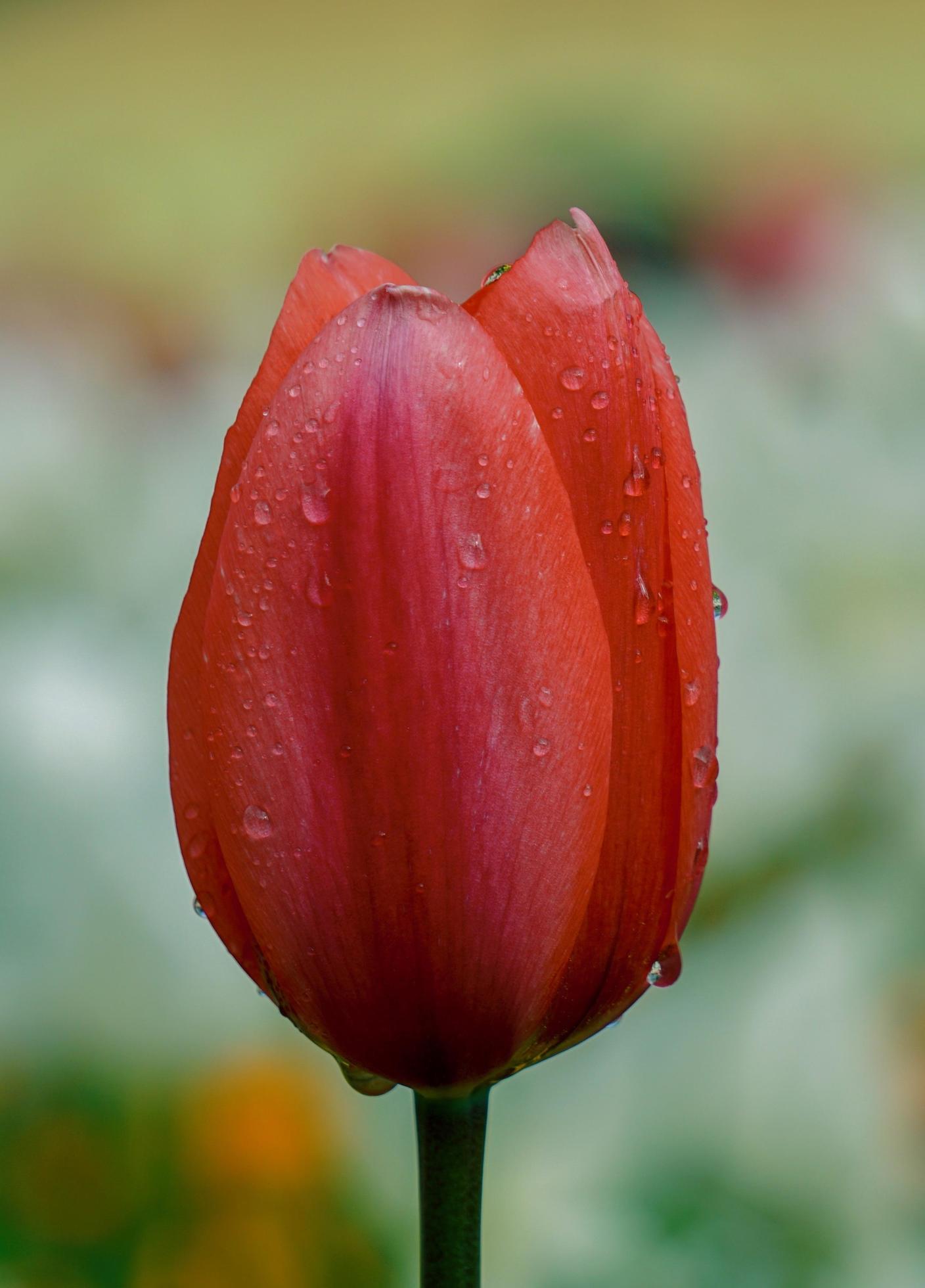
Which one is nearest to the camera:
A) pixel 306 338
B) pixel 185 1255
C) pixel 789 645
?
pixel 306 338

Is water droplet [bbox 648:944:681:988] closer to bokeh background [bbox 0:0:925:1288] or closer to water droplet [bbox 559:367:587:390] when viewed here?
water droplet [bbox 559:367:587:390]

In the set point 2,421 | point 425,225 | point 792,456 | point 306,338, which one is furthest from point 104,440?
point 306,338

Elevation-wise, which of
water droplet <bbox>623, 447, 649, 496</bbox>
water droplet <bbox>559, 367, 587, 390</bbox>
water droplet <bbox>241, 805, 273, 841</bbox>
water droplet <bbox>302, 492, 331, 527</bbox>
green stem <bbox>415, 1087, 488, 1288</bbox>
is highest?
water droplet <bbox>559, 367, 587, 390</bbox>

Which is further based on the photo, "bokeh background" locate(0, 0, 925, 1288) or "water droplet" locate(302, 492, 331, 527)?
"bokeh background" locate(0, 0, 925, 1288)

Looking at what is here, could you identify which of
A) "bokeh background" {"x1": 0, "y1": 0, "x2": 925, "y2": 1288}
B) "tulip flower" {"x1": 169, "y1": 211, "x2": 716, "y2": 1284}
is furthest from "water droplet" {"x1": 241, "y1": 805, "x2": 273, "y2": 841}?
"bokeh background" {"x1": 0, "y1": 0, "x2": 925, "y2": 1288}

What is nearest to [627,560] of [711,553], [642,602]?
[642,602]

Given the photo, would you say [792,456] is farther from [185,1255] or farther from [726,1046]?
[185,1255]
